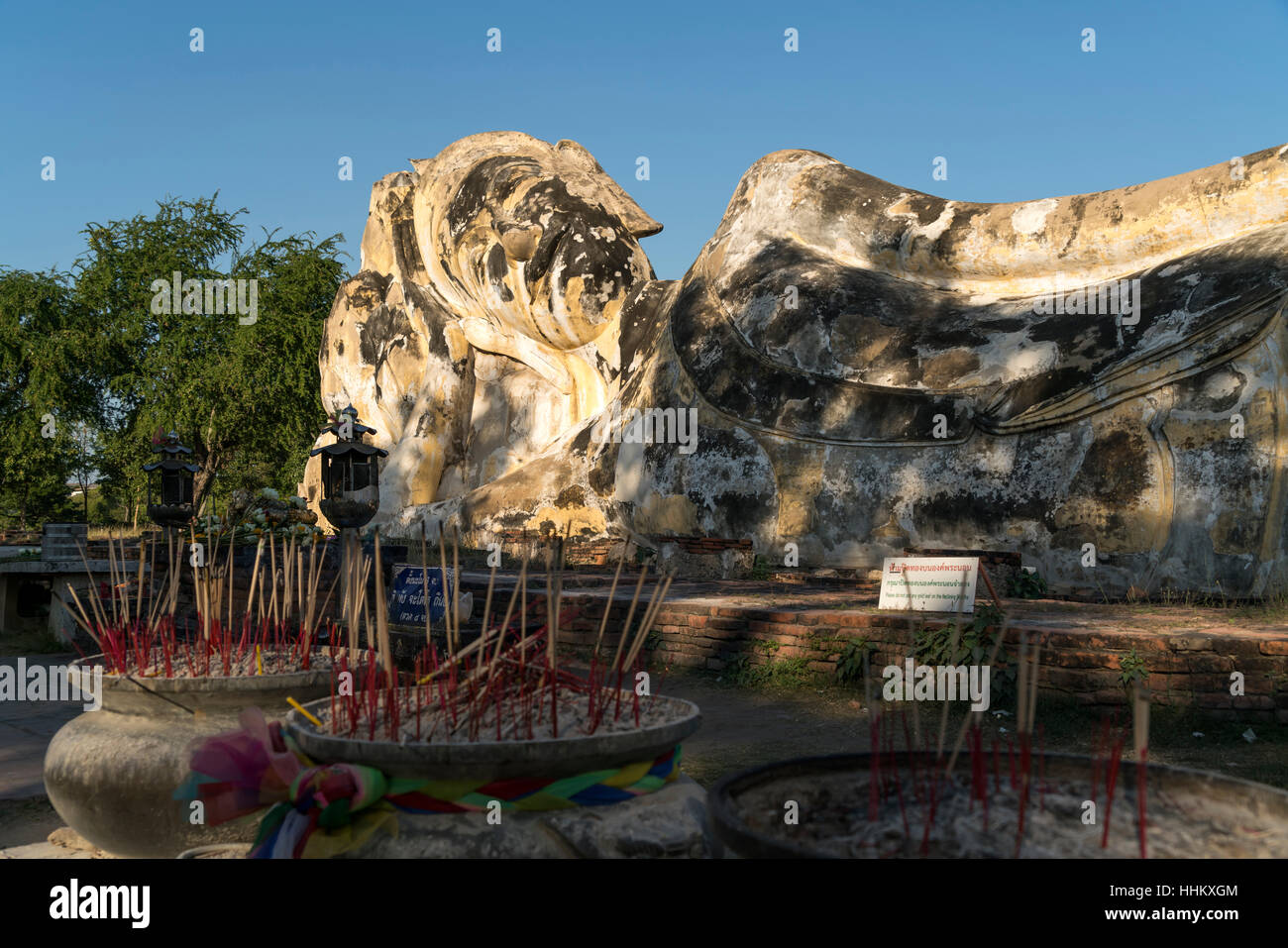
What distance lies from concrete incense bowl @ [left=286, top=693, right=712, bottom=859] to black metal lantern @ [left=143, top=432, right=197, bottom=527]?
25.6 ft

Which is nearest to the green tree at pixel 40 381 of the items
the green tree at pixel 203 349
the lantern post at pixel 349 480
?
the green tree at pixel 203 349

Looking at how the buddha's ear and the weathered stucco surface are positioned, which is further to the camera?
the buddha's ear

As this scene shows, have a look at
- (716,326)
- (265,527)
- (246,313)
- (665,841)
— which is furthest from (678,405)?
(246,313)

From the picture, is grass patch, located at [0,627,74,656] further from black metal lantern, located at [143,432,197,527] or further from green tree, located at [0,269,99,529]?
green tree, located at [0,269,99,529]

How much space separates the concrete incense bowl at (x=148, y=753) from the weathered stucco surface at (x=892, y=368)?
594 centimetres

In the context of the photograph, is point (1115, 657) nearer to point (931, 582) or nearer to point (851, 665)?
point (931, 582)

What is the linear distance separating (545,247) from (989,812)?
11850 millimetres

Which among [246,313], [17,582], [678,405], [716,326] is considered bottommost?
[17,582]

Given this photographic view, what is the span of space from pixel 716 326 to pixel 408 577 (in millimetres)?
4485

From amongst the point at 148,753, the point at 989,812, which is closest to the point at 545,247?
the point at 148,753

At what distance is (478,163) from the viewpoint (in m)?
14.2

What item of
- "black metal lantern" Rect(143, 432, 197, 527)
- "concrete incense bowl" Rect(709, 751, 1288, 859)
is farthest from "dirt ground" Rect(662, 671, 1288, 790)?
"black metal lantern" Rect(143, 432, 197, 527)

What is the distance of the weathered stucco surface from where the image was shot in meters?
7.48

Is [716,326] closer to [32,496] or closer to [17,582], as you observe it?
[17,582]
